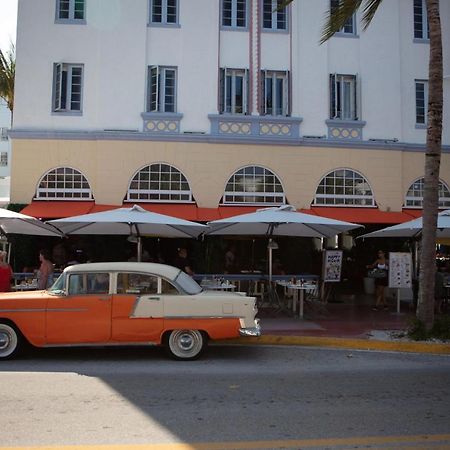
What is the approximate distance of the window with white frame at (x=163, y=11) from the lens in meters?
18.2

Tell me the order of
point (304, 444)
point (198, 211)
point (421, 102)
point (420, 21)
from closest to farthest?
1. point (304, 444)
2. point (198, 211)
3. point (421, 102)
4. point (420, 21)

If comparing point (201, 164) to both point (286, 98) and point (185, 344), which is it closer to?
point (286, 98)

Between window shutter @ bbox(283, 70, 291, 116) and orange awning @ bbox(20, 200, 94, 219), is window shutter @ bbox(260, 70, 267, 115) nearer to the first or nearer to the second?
window shutter @ bbox(283, 70, 291, 116)

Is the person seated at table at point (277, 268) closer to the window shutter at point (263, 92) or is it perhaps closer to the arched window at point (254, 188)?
the arched window at point (254, 188)

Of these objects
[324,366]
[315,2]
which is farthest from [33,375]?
[315,2]

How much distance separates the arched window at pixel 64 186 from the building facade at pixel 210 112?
0.04 m

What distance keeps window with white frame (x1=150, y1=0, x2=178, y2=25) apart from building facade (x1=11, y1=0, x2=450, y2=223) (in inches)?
1.9

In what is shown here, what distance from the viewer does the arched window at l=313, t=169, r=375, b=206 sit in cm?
1817

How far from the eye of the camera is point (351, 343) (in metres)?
9.77

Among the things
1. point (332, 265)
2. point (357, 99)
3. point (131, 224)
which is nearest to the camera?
point (131, 224)

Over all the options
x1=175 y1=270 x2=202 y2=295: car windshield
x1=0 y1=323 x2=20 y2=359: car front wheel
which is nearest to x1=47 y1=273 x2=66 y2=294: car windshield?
x1=0 y1=323 x2=20 y2=359: car front wheel

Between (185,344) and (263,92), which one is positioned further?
(263,92)

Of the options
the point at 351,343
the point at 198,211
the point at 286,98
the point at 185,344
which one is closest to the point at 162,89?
the point at 286,98

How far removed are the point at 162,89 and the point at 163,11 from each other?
2.81 meters
